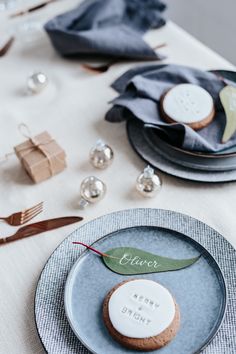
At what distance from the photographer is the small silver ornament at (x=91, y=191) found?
35.2 inches

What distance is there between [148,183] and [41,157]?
0.67 ft

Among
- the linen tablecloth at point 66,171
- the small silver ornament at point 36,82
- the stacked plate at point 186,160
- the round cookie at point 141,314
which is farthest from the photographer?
the small silver ornament at point 36,82

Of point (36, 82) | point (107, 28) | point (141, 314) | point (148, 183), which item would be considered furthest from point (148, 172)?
point (107, 28)

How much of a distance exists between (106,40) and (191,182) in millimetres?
459

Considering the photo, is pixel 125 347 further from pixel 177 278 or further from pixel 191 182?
pixel 191 182

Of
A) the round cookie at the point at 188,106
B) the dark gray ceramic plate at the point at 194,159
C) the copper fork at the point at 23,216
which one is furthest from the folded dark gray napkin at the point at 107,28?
the copper fork at the point at 23,216

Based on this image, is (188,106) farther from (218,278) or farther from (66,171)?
(218,278)

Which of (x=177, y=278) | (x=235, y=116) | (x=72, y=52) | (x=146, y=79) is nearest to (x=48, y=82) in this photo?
(x=72, y=52)

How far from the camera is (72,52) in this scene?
123 cm

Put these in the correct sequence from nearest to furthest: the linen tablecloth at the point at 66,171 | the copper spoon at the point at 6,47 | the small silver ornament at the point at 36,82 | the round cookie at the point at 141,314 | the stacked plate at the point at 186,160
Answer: the round cookie at the point at 141,314, the linen tablecloth at the point at 66,171, the stacked plate at the point at 186,160, the small silver ornament at the point at 36,82, the copper spoon at the point at 6,47

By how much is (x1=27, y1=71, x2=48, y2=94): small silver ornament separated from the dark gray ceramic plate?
12.6 inches

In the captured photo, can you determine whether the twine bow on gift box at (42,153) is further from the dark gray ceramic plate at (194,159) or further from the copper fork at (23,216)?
the dark gray ceramic plate at (194,159)

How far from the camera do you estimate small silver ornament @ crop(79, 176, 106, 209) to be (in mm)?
895

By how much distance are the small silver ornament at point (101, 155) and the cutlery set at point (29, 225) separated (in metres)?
0.13
